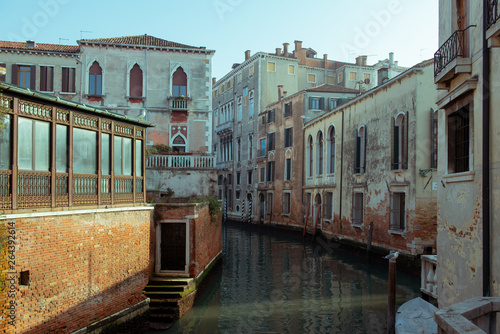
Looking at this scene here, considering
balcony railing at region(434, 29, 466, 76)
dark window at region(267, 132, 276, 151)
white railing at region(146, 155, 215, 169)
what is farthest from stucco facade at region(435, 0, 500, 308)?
dark window at region(267, 132, 276, 151)

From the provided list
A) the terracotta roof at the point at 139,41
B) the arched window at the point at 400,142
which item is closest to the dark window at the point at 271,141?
the terracotta roof at the point at 139,41

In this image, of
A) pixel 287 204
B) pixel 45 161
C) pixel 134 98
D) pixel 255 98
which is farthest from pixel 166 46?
pixel 255 98

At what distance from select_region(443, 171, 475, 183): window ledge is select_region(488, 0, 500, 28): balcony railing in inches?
78.0

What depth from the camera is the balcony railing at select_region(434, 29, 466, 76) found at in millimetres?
6480

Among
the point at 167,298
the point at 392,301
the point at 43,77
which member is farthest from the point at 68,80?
the point at 392,301

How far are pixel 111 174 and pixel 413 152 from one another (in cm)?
1020

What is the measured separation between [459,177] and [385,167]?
10.2 metres

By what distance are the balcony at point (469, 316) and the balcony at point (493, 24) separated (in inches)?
119

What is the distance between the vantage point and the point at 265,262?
56.7ft

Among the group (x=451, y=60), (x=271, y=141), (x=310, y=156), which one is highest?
(x=271, y=141)

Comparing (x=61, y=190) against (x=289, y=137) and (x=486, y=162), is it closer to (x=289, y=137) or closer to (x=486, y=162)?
(x=486, y=162)

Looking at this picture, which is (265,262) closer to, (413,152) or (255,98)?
(413,152)

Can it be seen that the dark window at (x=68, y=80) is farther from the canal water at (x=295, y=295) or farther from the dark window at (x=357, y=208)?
the dark window at (x=357, y=208)

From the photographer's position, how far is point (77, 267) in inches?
284
